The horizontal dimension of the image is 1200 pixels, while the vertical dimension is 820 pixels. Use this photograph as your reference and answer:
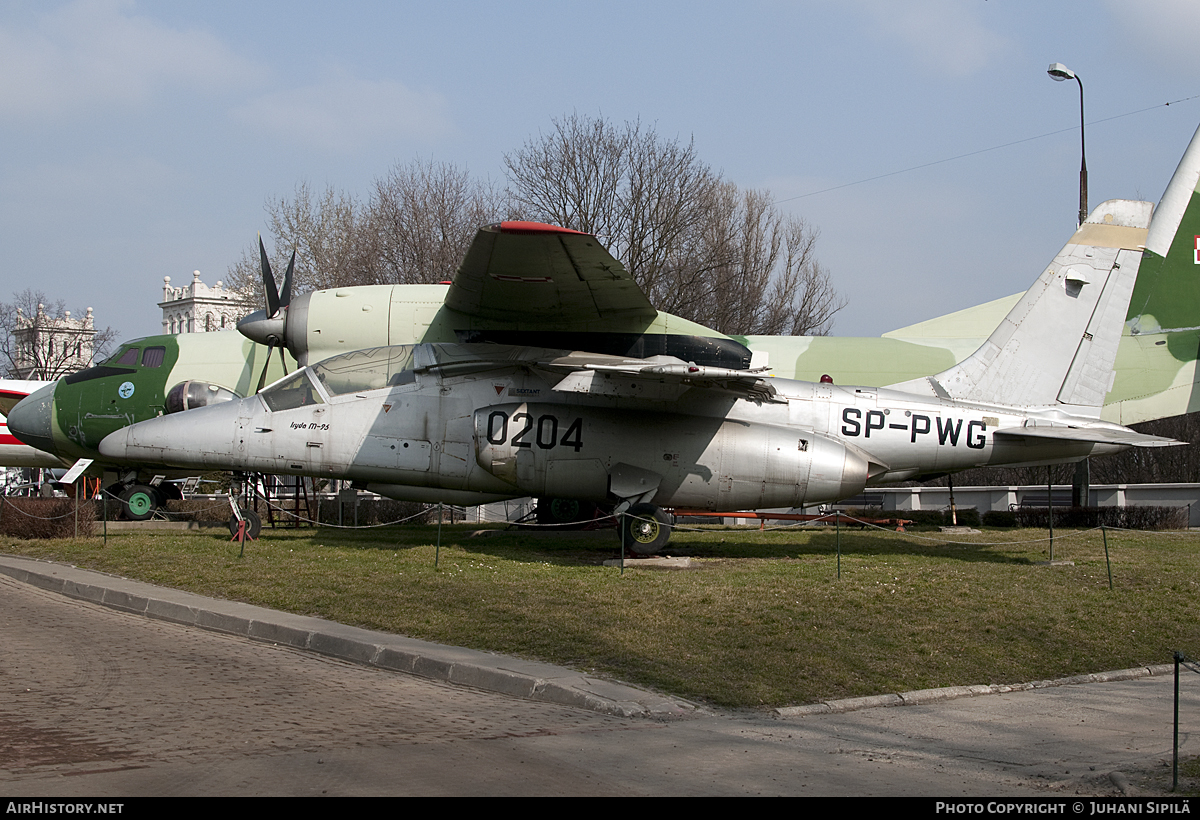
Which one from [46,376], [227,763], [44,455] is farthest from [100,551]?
[46,376]

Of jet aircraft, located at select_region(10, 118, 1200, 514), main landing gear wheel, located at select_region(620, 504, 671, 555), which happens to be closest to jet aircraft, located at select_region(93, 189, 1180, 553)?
main landing gear wheel, located at select_region(620, 504, 671, 555)

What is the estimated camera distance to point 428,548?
51.0ft

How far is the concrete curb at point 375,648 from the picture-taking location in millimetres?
7250

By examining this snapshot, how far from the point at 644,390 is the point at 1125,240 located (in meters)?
8.10

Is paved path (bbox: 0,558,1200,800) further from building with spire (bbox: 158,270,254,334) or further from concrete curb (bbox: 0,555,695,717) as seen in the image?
building with spire (bbox: 158,270,254,334)

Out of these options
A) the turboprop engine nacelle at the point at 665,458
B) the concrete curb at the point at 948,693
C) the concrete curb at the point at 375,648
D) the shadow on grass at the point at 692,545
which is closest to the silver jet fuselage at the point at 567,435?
the turboprop engine nacelle at the point at 665,458

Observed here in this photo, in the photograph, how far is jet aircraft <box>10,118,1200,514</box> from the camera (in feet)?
52.0

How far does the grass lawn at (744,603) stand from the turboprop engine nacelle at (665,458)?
113 centimetres

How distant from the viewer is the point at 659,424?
14.8 m

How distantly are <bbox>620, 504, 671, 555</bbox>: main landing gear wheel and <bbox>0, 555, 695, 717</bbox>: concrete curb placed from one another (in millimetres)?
5801

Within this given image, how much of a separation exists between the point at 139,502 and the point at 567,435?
1010cm

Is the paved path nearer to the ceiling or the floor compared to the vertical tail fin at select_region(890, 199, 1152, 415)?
nearer to the floor

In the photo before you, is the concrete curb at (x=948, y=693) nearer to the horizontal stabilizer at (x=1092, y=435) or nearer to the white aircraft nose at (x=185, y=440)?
the horizontal stabilizer at (x=1092, y=435)

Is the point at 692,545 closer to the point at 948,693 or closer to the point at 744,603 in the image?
the point at 744,603
